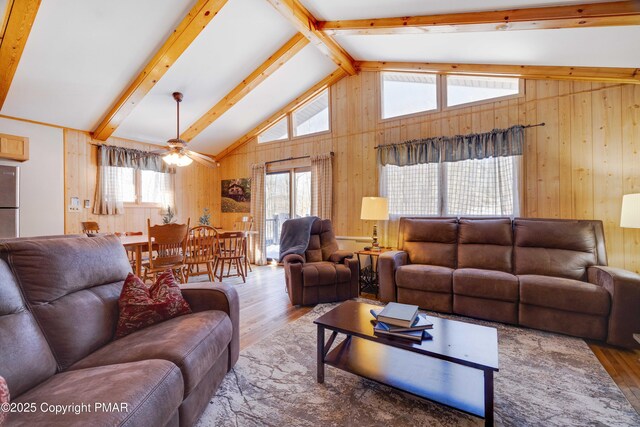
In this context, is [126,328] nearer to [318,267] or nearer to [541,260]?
[318,267]

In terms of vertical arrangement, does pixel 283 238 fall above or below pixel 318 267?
above

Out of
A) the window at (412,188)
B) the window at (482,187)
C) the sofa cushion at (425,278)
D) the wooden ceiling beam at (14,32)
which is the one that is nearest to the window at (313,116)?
the window at (412,188)

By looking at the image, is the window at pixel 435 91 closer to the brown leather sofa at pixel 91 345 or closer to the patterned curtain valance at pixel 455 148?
the patterned curtain valance at pixel 455 148

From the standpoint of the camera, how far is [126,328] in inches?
61.5

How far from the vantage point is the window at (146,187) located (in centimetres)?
523

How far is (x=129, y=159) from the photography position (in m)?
5.12

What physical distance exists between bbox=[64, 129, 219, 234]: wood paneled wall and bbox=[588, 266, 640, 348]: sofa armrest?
6.57 metres

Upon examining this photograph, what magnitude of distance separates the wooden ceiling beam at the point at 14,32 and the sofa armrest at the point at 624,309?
217 inches

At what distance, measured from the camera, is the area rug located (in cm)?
150

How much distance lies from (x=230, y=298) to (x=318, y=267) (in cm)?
158

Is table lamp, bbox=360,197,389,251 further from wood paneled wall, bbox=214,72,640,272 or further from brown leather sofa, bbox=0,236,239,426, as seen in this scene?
brown leather sofa, bbox=0,236,239,426

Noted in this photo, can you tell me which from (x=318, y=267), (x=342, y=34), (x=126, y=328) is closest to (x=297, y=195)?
(x=318, y=267)

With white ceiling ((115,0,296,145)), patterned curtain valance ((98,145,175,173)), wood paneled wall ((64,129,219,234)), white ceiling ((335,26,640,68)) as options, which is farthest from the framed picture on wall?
white ceiling ((335,26,640,68))

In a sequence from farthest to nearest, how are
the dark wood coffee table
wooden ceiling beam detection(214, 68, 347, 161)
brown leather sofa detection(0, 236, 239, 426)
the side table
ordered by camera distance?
wooden ceiling beam detection(214, 68, 347, 161) < the side table < the dark wood coffee table < brown leather sofa detection(0, 236, 239, 426)
